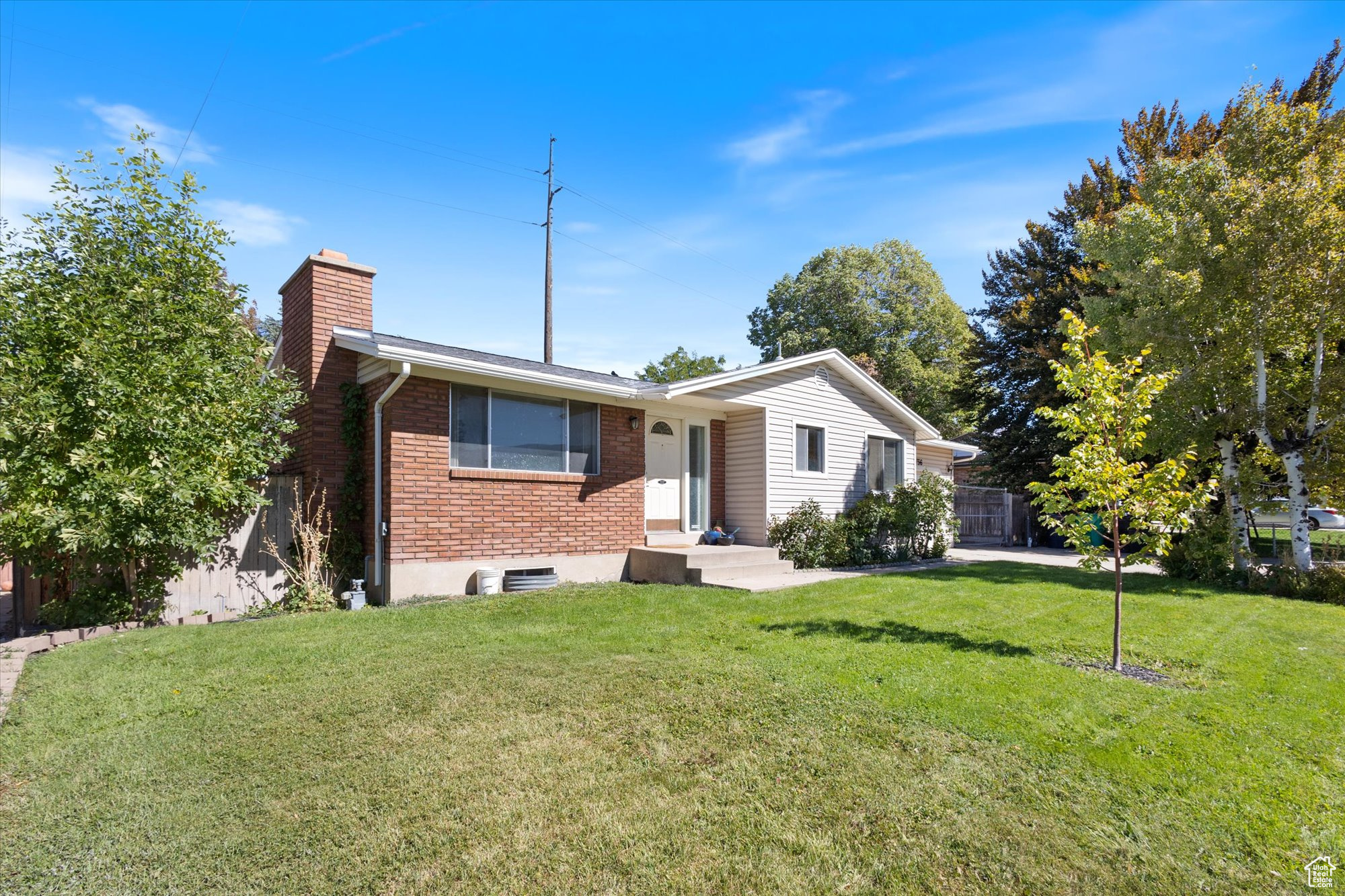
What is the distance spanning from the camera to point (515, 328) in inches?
806

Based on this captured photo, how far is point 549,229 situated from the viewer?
64.7 ft

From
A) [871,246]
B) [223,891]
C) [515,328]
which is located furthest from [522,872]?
[871,246]

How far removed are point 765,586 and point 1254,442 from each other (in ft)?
36.5

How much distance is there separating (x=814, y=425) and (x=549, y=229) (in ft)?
37.0

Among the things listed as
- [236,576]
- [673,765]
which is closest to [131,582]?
[236,576]

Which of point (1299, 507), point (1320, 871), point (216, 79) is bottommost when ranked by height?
point (1320, 871)

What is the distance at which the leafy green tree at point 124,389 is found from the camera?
6414 millimetres

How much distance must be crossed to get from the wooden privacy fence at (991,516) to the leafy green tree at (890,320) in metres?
8.73

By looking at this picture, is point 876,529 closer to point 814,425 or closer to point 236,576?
point 814,425

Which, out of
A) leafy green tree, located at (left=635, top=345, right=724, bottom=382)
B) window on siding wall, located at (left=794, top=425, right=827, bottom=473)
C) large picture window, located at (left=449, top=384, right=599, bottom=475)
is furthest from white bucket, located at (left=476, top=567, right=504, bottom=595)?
leafy green tree, located at (left=635, top=345, right=724, bottom=382)

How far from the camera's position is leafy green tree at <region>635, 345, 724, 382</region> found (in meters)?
34.8

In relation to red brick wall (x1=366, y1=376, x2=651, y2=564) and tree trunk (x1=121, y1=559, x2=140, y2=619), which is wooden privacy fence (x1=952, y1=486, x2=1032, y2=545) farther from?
tree trunk (x1=121, y1=559, x2=140, y2=619)

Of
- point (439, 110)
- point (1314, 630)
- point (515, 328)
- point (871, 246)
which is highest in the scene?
point (871, 246)

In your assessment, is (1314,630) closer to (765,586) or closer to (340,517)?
(765,586)
